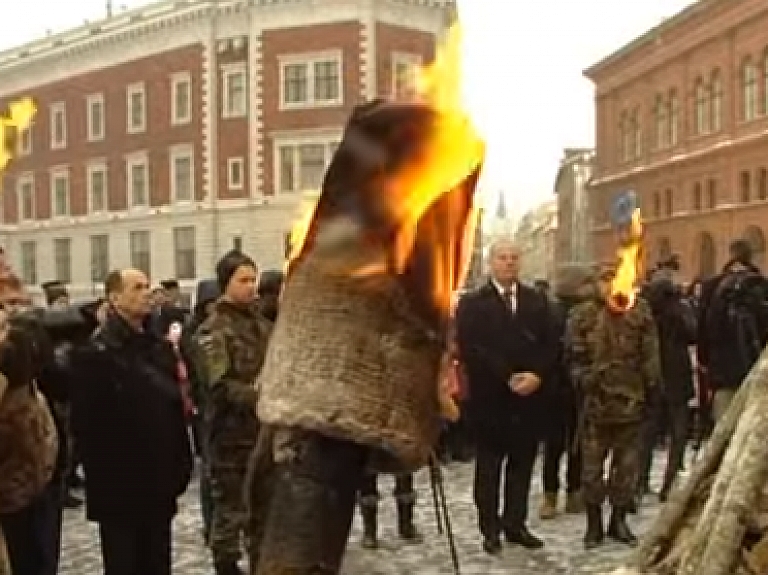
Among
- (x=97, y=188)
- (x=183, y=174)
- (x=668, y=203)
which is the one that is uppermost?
(x=183, y=174)

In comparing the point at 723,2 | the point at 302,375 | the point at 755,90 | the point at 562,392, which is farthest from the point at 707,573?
the point at 723,2

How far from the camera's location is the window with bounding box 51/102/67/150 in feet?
206

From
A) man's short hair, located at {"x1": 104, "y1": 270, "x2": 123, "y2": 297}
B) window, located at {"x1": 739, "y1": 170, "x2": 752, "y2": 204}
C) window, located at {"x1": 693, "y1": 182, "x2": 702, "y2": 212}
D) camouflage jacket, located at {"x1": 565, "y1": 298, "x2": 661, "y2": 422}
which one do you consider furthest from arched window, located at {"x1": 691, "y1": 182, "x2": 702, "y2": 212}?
man's short hair, located at {"x1": 104, "y1": 270, "x2": 123, "y2": 297}

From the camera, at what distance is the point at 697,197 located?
56344mm

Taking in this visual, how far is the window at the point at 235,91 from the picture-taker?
177 feet

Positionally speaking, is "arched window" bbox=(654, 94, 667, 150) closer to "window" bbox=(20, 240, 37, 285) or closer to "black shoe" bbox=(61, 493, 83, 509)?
"window" bbox=(20, 240, 37, 285)

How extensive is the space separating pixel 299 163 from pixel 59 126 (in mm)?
15849

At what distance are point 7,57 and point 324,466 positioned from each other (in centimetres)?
6607

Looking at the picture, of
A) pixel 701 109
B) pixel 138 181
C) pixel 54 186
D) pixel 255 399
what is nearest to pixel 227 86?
pixel 138 181

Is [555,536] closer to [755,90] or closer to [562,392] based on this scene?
[562,392]

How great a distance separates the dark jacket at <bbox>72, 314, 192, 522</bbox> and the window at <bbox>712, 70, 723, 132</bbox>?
164 ft

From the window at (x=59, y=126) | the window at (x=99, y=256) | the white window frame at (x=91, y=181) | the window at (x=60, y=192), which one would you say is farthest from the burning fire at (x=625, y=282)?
the window at (x=60, y=192)

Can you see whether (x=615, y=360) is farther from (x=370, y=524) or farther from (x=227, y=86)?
(x=227, y=86)

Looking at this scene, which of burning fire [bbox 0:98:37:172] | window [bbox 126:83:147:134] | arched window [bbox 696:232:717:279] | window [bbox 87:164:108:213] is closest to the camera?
burning fire [bbox 0:98:37:172]
